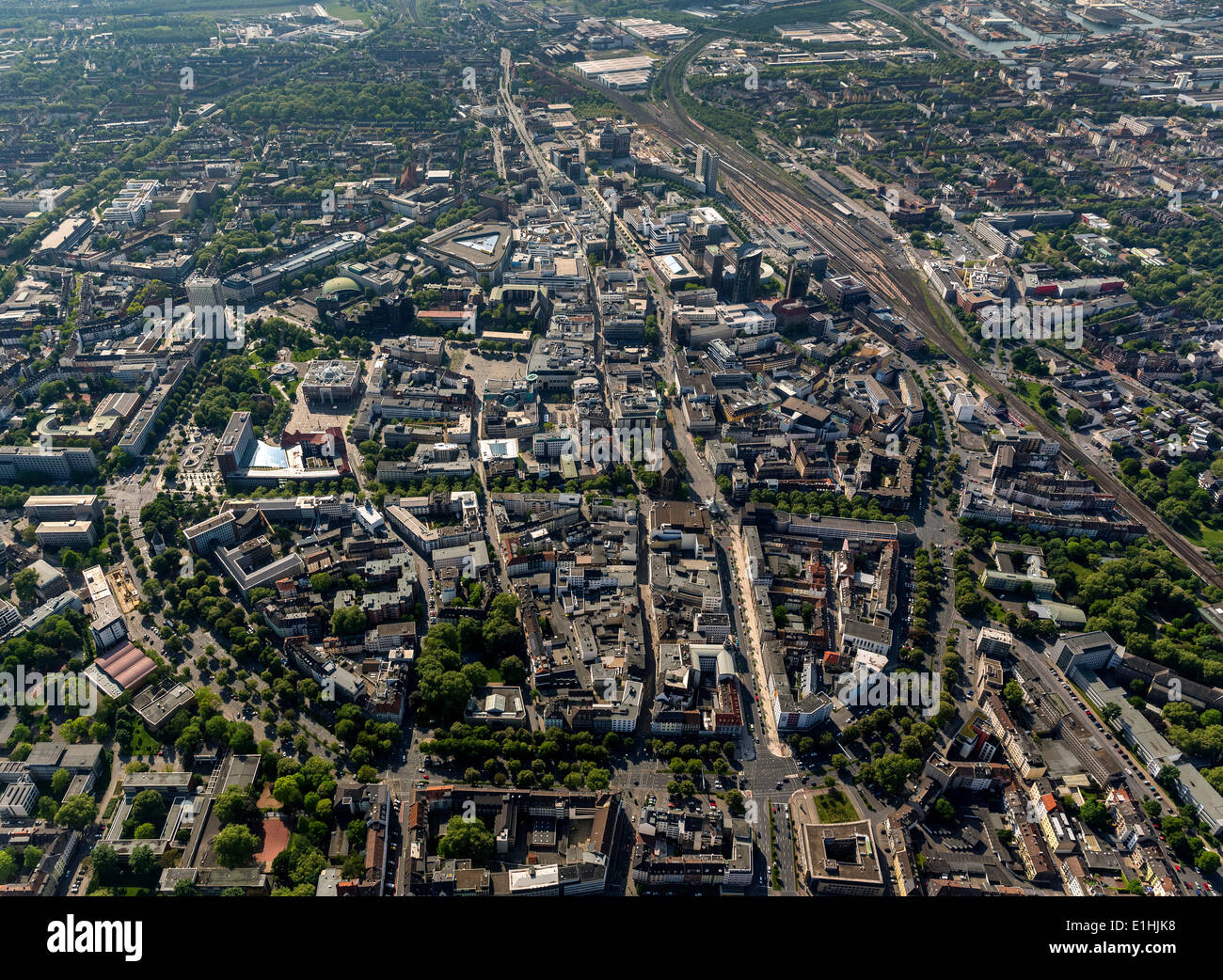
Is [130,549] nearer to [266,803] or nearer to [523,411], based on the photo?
[266,803]

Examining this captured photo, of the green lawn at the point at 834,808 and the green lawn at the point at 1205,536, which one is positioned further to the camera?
the green lawn at the point at 1205,536

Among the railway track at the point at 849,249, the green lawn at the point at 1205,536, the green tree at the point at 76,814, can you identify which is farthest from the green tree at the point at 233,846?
the green lawn at the point at 1205,536

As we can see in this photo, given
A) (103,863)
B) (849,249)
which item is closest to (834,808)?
(103,863)

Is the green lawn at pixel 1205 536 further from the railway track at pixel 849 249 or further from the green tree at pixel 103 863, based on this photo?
the green tree at pixel 103 863

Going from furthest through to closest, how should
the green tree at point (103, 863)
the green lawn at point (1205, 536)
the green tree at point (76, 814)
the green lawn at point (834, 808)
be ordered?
the green lawn at point (1205, 536) → the green lawn at point (834, 808) → the green tree at point (76, 814) → the green tree at point (103, 863)

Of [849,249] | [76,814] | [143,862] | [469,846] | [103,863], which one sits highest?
[849,249]

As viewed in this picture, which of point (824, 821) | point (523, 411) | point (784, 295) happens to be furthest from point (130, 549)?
point (784, 295)

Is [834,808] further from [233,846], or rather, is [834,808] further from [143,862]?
[143,862]
